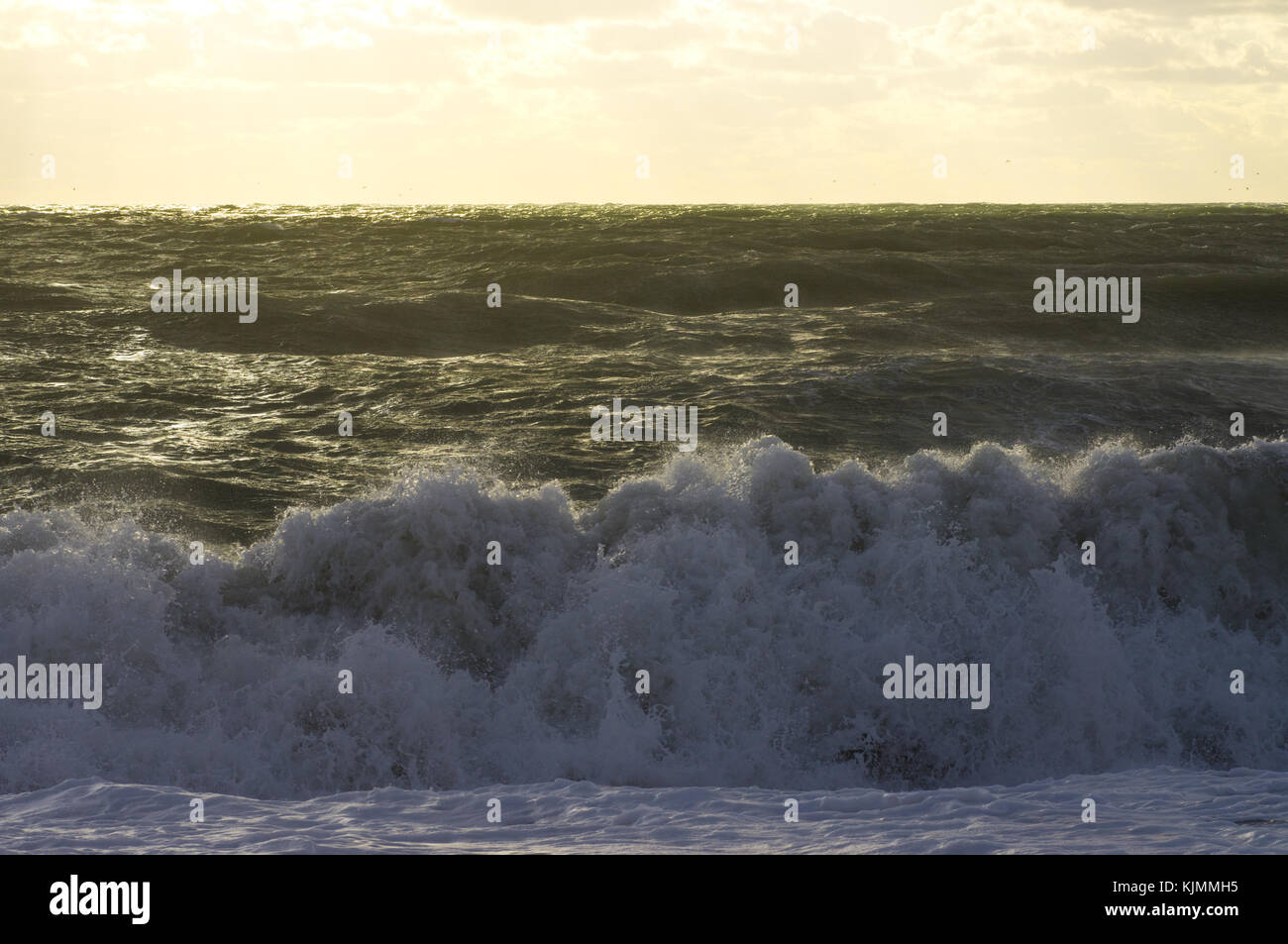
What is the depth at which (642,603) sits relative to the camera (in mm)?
9930

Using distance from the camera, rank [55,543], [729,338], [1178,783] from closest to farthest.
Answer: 1. [1178,783]
2. [55,543]
3. [729,338]

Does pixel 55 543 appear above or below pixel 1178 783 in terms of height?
above

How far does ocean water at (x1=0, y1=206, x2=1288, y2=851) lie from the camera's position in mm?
7875

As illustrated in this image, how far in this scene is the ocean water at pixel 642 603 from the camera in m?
7.88

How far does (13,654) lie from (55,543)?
1.25 meters

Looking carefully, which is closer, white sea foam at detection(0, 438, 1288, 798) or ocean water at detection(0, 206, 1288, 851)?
ocean water at detection(0, 206, 1288, 851)

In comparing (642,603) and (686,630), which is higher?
(642,603)

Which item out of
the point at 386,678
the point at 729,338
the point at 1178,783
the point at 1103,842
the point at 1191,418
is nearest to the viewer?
the point at 1103,842

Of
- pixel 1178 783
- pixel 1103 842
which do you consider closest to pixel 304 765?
pixel 1103 842

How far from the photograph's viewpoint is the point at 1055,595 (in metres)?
10.3

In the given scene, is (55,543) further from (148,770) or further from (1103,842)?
(1103,842)

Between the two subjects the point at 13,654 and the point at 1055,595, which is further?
the point at 1055,595

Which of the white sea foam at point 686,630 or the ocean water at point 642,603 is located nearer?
the ocean water at point 642,603

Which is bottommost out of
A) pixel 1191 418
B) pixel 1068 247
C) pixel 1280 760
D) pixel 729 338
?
pixel 1280 760
